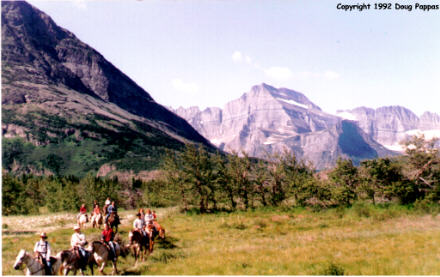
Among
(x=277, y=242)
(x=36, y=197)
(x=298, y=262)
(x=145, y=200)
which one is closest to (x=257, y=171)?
(x=277, y=242)

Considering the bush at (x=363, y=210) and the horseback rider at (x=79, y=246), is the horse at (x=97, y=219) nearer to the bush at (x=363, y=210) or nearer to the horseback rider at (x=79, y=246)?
the horseback rider at (x=79, y=246)

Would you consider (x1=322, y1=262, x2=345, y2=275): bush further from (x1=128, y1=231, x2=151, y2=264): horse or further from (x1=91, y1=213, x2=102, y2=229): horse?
(x1=91, y1=213, x2=102, y2=229): horse

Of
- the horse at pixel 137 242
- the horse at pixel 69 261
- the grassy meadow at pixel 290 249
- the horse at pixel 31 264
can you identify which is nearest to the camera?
the horse at pixel 31 264

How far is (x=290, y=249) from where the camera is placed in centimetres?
1903

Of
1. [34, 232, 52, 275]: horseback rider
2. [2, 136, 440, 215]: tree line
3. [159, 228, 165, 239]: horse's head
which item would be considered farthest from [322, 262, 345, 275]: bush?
[2, 136, 440, 215]: tree line

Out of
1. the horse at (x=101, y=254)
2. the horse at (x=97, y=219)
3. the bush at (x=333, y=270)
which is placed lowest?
the horse at (x=97, y=219)

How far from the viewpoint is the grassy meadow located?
14.7 m

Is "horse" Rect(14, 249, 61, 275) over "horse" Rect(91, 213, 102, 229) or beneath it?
over

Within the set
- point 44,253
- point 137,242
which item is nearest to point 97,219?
point 137,242

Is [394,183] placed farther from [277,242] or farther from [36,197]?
[36,197]

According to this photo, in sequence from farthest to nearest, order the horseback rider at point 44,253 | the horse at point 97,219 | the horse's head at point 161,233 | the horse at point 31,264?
the horse at point 97,219 → the horse's head at point 161,233 → the horseback rider at point 44,253 → the horse at point 31,264

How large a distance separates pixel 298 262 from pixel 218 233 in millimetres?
14098

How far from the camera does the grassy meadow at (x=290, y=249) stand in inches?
577

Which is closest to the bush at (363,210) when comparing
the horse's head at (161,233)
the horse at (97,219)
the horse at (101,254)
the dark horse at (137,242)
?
the horse's head at (161,233)
